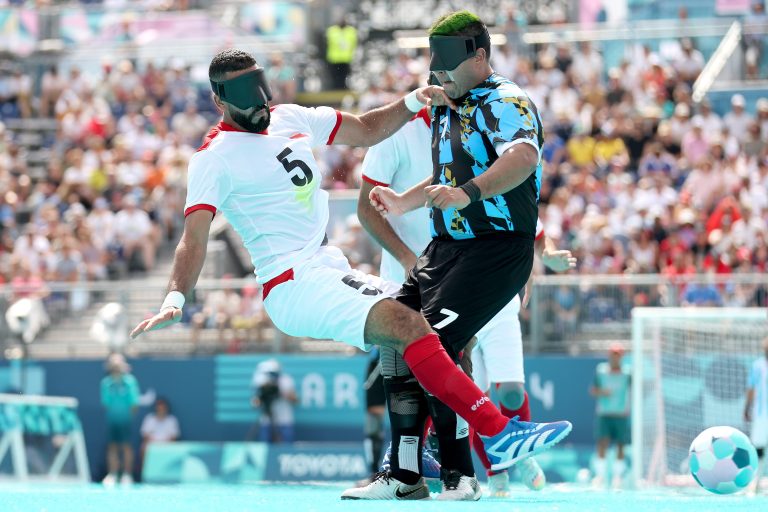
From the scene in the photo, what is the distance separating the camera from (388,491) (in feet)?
23.2

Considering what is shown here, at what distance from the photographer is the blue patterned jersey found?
22.4 ft

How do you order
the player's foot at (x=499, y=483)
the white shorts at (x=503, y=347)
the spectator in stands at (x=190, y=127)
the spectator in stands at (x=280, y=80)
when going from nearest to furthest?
the player's foot at (x=499, y=483)
the white shorts at (x=503, y=347)
the spectator in stands at (x=190, y=127)
the spectator in stands at (x=280, y=80)

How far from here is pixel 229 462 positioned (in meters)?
18.6

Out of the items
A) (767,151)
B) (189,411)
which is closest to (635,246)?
(767,151)

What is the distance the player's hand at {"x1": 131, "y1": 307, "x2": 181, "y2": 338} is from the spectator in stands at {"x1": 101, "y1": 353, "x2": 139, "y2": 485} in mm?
13164

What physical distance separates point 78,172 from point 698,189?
1090 cm

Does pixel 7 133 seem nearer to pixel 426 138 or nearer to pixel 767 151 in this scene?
pixel 767 151

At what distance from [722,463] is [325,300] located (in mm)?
3025

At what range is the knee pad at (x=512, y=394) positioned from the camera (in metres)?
8.96

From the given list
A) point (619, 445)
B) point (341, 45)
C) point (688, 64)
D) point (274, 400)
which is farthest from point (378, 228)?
point (341, 45)

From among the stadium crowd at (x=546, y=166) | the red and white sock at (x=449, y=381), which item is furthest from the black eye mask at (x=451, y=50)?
the stadium crowd at (x=546, y=166)

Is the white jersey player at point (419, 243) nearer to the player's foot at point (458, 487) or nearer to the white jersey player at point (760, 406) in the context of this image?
the player's foot at point (458, 487)

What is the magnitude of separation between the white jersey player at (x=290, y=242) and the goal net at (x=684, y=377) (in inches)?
305

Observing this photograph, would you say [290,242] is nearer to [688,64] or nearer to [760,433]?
[760,433]
